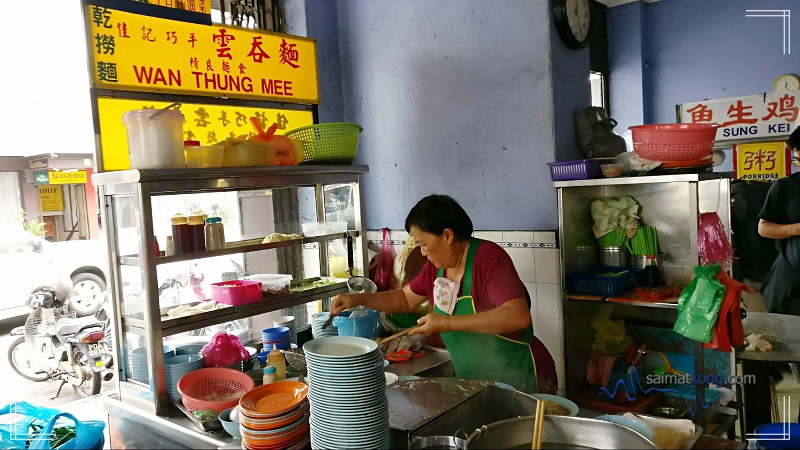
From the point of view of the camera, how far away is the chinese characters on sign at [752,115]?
446cm

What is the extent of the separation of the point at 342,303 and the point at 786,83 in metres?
5.45

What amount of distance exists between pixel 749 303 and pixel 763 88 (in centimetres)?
299

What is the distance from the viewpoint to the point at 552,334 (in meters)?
3.51

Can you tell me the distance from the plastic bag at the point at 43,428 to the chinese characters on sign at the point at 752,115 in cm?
474

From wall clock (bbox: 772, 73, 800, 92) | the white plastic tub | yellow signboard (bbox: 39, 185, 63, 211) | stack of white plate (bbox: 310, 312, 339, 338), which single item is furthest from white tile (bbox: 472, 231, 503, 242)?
yellow signboard (bbox: 39, 185, 63, 211)

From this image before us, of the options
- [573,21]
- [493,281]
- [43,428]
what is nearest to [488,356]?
[493,281]

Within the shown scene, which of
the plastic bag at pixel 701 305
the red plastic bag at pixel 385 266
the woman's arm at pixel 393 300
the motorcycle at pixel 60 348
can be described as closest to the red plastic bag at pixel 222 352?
the woman's arm at pixel 393 300

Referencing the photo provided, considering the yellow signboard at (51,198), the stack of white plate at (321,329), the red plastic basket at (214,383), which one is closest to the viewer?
the red plastic basket at (214,383)

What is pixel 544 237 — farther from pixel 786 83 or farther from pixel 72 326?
pixel 72 326

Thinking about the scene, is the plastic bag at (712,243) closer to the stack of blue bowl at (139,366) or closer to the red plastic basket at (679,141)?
the red plastic basket at (679,141)

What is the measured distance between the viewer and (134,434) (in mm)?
2264

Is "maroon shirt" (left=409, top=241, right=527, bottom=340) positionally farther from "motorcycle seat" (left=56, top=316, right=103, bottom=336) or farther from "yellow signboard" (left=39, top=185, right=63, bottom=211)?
"yellow signboard" (left=39, top=185, right=63, bottom=211)

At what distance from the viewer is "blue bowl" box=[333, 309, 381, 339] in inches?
110

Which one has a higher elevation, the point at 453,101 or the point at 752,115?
the point at 453,101
